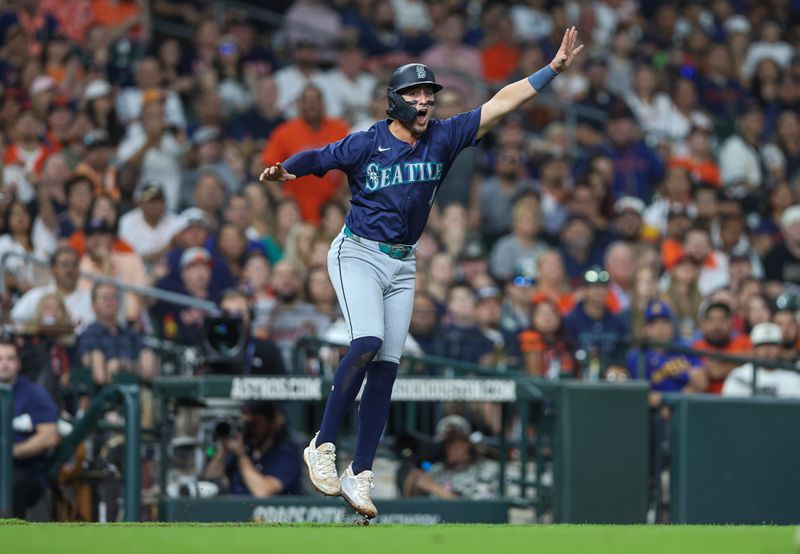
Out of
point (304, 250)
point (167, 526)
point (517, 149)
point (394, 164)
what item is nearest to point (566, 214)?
point (517, 149)

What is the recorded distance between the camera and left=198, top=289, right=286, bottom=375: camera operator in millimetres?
9953

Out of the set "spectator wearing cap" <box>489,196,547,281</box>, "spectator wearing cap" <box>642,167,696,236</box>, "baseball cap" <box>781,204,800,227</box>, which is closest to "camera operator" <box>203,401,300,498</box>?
"spectator wearing cap" <box>489,196,547,281</box>

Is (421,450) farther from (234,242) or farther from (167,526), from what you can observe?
(167,526)

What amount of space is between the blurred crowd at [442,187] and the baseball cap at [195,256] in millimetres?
28

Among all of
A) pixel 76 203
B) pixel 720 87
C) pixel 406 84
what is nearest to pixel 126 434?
pixel 406 84

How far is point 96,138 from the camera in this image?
45.1 ft

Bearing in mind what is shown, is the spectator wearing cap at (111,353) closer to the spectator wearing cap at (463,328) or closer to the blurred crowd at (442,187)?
the blurred crowd at (442,187)

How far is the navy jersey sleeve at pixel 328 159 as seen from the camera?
732 centimetres

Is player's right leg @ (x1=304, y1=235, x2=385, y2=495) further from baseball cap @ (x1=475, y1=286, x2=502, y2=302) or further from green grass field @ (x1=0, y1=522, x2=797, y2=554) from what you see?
baseball cap @ (x1=475, y1=286, x2=502, y2=302)

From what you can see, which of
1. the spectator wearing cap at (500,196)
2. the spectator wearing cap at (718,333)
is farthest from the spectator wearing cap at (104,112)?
the spectator wearing cap at (718,333)

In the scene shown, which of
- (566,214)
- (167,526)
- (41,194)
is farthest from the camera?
(566,214)

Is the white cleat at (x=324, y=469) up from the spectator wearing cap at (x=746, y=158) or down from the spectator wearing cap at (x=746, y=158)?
down

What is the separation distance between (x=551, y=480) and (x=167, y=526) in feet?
14.0

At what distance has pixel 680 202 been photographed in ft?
51.3
